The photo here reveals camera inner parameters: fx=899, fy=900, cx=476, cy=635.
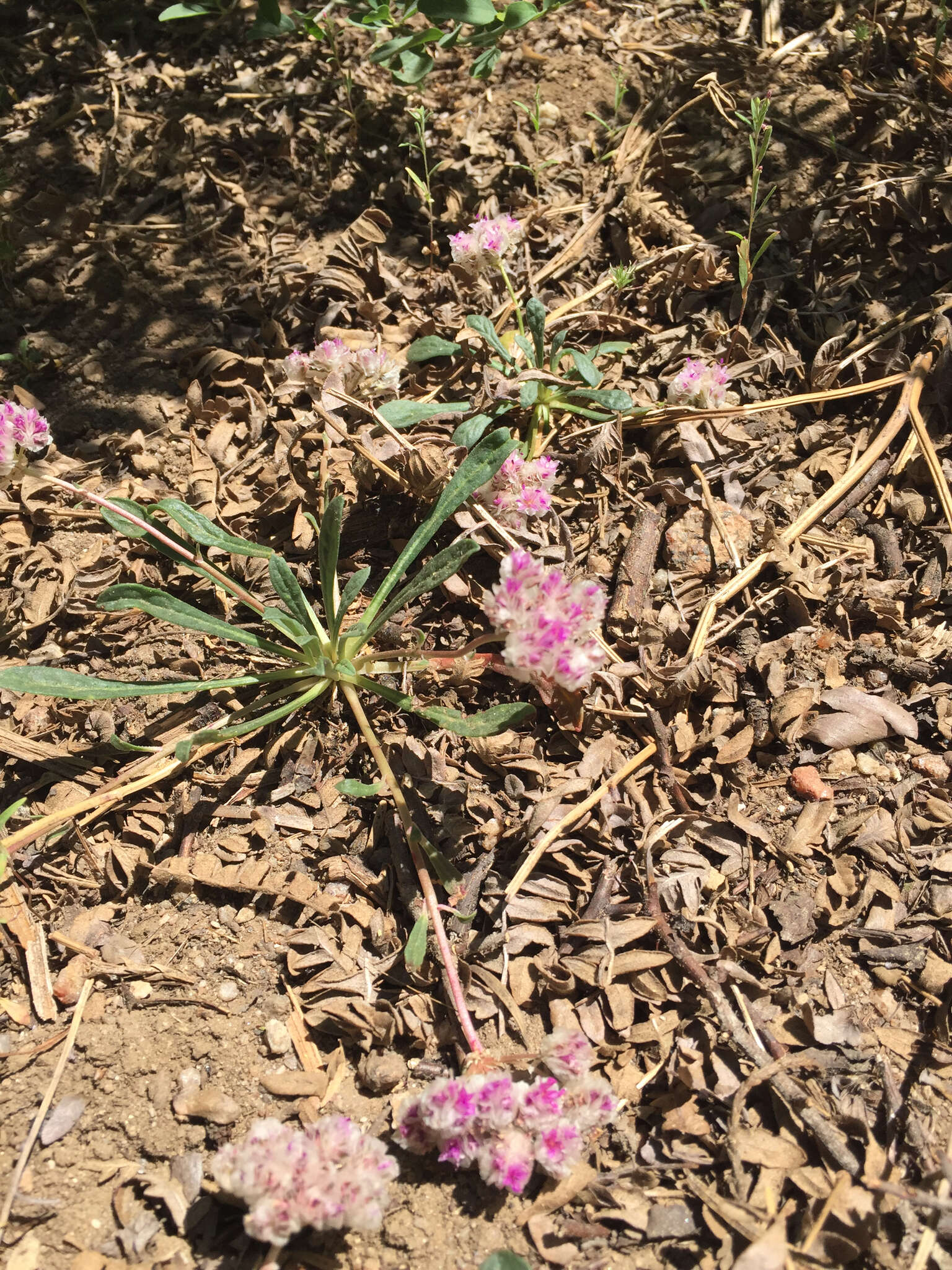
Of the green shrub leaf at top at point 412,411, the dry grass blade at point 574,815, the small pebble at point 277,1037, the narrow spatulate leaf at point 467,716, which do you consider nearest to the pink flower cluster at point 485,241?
the green shrub leaf at top at point 412,411

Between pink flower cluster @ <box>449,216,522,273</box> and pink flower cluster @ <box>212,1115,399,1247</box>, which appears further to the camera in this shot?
pink flower cluster @ <box>449,216,522,273</box>

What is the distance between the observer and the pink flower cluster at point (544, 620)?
6.37 ft

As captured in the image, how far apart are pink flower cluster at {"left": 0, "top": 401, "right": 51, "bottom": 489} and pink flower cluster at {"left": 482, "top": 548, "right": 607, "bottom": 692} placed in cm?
149

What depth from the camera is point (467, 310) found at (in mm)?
3205

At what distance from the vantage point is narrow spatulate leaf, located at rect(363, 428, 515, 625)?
2475 mm

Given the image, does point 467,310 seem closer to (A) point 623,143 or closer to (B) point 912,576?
(A) point 623,143

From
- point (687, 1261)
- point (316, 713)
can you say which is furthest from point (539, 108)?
point (687, 1261)

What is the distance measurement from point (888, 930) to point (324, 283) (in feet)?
8.79

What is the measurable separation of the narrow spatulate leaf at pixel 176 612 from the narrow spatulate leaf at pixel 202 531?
195 mm

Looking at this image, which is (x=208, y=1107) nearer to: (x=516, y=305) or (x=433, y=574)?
(x=433, y=574)

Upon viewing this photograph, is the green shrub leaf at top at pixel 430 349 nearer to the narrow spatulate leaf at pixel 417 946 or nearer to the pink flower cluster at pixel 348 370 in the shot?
the pink flower cluster at pixel 348 370

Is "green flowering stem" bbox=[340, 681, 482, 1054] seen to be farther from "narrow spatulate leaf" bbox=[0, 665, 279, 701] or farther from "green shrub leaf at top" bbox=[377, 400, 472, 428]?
→ "green shrub leaf at top" bbox=[377, 400, 472, 428]

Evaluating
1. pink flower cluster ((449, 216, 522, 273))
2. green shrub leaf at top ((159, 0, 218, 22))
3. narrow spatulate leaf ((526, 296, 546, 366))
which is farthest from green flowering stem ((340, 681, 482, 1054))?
green shrub leaf at top ((159, 0, 218, 22))

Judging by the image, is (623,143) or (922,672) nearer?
(922,672)
